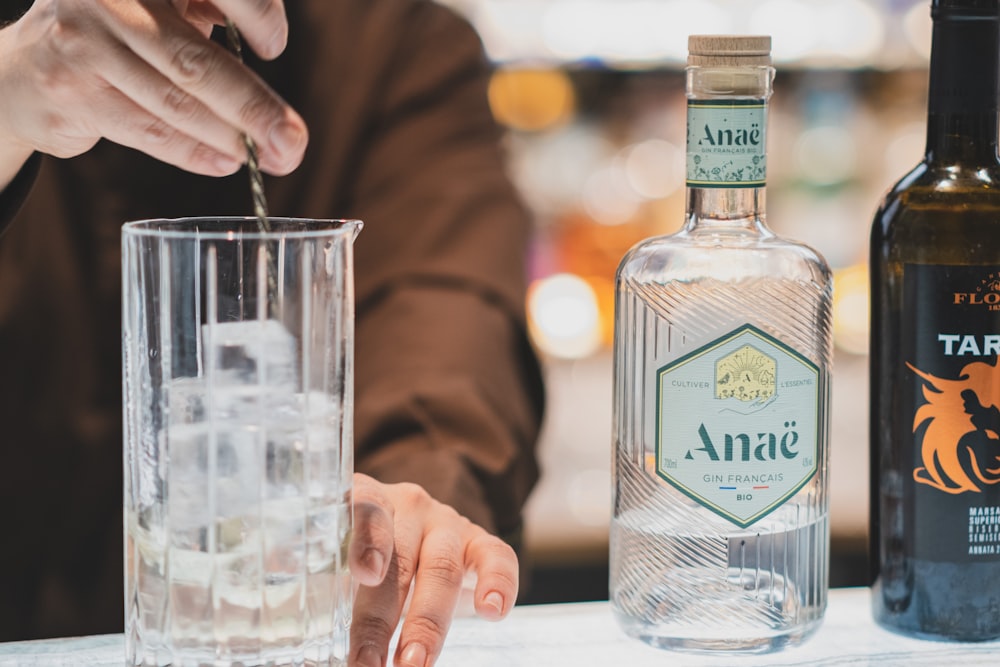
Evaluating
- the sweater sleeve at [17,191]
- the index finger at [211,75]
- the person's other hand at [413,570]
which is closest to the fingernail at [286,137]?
the index finger at [211,75]

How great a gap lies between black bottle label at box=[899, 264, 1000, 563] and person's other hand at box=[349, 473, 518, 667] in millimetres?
281

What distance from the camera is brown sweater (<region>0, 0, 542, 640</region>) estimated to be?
53.9 inches

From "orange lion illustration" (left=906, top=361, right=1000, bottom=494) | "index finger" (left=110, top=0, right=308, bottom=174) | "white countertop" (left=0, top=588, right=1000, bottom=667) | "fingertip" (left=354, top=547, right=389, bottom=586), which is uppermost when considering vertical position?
"index finger" (left=110, top=0, right=308, bottom=174)

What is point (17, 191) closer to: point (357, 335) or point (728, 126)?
point (728, 126)

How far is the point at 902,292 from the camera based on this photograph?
0.81m

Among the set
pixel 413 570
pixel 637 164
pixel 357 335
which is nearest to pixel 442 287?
pixel 357 335

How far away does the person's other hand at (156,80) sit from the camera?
2.26 ft

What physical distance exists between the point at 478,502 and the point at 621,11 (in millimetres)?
1336

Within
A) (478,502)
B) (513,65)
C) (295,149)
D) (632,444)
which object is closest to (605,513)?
(513,65)

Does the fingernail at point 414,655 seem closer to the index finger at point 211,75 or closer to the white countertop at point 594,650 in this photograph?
the white countertop at point 594,650

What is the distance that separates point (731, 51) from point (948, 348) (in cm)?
24

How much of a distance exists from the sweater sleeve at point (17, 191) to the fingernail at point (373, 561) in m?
0.44

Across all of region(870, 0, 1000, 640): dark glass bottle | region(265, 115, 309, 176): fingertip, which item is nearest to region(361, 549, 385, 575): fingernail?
region(265, 115, 309, 176): fingertip

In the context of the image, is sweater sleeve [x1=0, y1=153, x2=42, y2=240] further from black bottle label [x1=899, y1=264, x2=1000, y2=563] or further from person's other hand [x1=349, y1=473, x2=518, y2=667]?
black bottle label [x1=899, y1=264, x2=1000, y2=563]
